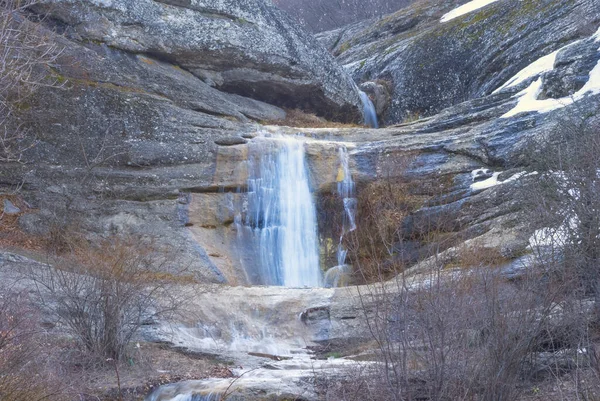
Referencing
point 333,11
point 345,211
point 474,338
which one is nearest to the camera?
point 474,338

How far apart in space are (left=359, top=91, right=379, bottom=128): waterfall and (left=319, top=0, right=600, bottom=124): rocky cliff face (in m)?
0.37

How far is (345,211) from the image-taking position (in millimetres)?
15578

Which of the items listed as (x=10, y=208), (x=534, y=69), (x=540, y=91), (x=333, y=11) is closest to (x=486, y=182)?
(x=540, y=91)

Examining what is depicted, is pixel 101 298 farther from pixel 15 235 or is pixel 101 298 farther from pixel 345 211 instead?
pixel 345 211

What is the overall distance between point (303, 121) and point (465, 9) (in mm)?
8829

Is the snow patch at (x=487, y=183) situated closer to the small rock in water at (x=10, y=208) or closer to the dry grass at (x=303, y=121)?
the dry grass at (x=303, y=121)

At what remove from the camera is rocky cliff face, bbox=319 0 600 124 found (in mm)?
18047

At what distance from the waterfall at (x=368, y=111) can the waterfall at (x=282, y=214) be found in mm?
6279

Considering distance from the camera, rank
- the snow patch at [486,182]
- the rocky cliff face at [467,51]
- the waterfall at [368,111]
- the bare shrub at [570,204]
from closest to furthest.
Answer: the bare shrub at [570,204] → the snow patch at [486,182] → the rocky cliff face at [467,51] → the waterfall at [368,111]

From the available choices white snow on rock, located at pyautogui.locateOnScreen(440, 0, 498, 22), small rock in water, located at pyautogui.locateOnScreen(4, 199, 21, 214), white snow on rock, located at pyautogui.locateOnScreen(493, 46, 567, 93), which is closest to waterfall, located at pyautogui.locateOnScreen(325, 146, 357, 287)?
white snow on rock, located at pyautogui.locateOnScreen(493, 46, 567, 93)

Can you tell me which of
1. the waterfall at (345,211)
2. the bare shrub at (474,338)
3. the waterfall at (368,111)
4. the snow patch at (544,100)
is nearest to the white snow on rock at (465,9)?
the waterfall at (368,111)

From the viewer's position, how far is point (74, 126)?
586 inches

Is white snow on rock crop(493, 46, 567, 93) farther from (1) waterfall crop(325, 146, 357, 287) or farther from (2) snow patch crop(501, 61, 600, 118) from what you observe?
(1) waterfall crop(325, 146, 357, 287)

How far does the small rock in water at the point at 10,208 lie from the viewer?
13.5 m
